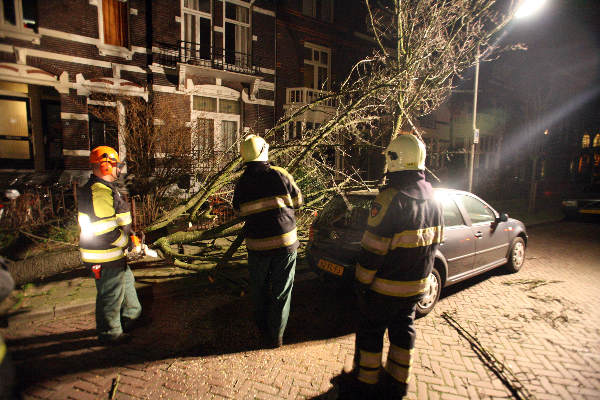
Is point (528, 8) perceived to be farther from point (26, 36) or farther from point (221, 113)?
point (26, 36)

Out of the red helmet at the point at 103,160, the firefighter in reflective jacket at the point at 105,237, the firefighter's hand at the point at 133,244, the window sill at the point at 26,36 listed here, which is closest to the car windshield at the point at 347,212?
the firefighter's hand at the point at 133,244

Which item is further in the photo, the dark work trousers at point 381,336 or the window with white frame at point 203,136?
the window with white frame at point 203,136

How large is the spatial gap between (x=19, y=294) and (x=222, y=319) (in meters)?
2.82

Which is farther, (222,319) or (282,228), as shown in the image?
(222,319)

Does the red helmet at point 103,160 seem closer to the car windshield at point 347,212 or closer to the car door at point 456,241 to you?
the car windshield at point 347,212

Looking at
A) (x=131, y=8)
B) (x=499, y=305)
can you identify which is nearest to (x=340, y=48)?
(x=131, y=8)

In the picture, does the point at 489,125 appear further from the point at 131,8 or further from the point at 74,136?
the point at 74,136

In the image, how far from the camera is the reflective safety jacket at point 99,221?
2.86 m

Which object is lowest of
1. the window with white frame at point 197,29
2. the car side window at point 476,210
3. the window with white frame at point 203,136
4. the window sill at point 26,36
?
the car side window at point 476,210

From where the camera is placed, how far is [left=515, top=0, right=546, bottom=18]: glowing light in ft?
22.5

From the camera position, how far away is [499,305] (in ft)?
13.8

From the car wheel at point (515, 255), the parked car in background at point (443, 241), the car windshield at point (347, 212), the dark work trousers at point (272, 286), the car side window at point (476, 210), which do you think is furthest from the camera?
the car wheel at point (515, 255)

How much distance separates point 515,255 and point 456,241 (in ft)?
7.41

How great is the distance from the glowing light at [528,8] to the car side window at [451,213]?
5.84m
